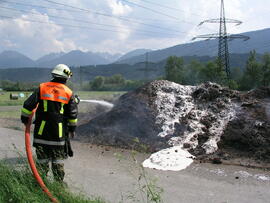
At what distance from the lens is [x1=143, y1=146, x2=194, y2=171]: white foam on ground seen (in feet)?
22.4

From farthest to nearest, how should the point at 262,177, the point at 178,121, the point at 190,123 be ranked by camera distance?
the point at 178,121 < the point at 190,123 < the point at 262,177

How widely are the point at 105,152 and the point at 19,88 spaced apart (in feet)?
157

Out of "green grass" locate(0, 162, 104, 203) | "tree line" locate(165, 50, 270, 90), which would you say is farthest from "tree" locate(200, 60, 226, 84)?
"green grass" locate(0, 162, 104, 203)

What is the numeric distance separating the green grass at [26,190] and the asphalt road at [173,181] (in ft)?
1.34

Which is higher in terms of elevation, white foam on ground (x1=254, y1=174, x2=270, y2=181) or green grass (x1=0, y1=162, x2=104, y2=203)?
green grass (x1=0, y1=162, x2=104, y2=203)

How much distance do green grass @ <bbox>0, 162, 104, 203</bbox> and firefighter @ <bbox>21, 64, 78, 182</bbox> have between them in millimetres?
249

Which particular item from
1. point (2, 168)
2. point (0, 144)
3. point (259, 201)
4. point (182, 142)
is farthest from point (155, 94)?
point (2, 168)

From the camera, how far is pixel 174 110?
33.0ft

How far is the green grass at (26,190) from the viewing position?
12.9 ft

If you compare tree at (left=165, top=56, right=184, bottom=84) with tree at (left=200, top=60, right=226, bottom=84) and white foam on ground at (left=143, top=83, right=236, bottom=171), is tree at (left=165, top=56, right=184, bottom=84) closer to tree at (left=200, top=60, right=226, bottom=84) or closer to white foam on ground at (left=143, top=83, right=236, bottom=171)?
tree at (left=200, top=60, right=226, bottom=84)

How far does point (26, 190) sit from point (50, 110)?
114 centimetres

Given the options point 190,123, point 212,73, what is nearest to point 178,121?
point 190,123

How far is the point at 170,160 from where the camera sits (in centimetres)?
718

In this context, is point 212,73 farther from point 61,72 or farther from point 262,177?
point 61,72
